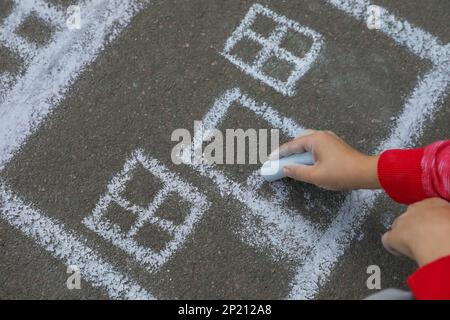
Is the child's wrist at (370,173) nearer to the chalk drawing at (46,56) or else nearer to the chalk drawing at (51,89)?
the chalk drawing at (51,89)

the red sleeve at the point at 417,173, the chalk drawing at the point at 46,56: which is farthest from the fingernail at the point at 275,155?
the chalk drawing at the point at 46,56

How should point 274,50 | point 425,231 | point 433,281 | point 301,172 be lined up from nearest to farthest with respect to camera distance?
point 433,281 < point 425,231 < point 301,172 < point 274,50

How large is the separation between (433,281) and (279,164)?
2.06 ft

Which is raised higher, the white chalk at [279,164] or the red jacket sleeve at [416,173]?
the red jacket sleeve at [416,173]

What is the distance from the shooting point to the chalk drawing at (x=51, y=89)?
Answer: 1615 mm

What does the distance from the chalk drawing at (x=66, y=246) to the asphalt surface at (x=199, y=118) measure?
25 mm

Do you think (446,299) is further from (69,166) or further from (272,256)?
(69,166)

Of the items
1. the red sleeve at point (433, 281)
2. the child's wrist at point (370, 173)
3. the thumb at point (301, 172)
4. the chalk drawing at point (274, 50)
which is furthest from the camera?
the chalk drawing at point (274, 50)

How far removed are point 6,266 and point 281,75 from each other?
116 cm

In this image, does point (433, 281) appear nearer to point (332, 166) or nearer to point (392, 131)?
point (332, 166)

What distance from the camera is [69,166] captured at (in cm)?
169

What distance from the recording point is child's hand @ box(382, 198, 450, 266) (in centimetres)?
121

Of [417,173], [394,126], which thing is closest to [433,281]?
[417,173]

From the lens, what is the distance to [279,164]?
1.61 metres
